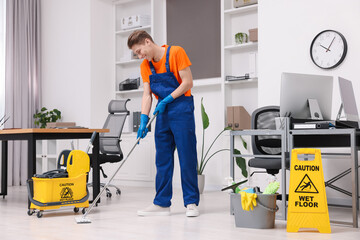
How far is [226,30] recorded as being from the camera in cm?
596

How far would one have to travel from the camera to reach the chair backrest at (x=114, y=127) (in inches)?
211

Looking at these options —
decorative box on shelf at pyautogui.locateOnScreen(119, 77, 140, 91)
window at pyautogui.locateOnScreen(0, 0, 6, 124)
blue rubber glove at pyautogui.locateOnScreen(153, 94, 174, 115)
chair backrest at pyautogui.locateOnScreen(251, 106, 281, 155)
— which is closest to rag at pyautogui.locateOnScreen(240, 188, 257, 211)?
blue rubber glove at pyautogui.locateOnScreen(153, 94, 174, 115)

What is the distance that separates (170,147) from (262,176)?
1564 millimetres

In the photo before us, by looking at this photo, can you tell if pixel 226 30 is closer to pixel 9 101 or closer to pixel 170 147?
pixel 170 147

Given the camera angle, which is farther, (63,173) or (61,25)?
(61,25)

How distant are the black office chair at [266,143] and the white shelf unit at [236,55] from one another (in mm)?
Answer: 1470

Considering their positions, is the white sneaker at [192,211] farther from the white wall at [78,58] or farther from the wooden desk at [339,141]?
the white wall at [78,58]

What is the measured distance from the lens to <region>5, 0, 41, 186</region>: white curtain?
694 centimetres

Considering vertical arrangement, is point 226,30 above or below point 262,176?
above

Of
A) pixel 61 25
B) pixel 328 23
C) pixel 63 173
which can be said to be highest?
pixel 61 25

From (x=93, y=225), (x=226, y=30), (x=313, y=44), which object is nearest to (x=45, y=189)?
(x=93, y=225)

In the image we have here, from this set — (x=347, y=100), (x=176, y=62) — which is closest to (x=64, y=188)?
(x=176, y=62)

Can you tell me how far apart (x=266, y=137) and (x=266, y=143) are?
0.11 meters

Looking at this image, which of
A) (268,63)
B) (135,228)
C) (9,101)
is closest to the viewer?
(135,228)
